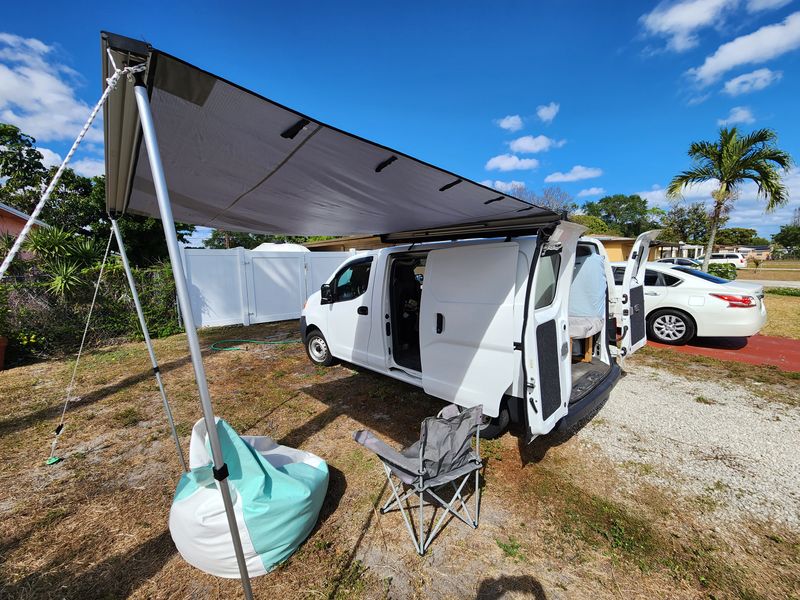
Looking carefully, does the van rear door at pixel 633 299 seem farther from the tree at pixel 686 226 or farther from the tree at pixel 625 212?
the tree at pixel 625 212

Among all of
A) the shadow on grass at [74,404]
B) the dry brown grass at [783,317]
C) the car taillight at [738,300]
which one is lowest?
the dry brown grass at [783,317]

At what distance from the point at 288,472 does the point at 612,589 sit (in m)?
1.96

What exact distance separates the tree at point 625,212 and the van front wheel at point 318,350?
50017 mm

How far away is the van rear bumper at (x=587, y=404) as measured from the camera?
2.71 meters

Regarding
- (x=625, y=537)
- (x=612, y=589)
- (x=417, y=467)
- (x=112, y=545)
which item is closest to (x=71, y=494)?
(x=112, y=545)

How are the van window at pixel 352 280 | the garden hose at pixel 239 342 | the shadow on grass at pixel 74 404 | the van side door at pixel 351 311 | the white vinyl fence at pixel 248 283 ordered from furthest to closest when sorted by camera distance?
the white vinyl fence at pixel 248 283 < the garden hose at pixel 239 342 < the van window at pixel 352 280 < the van side door at pixel 351 311 < the shadow on grass at pixel 74 404

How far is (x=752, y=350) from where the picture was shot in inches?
228

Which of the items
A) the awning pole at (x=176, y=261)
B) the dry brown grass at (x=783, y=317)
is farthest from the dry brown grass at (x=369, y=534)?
the dry brown grass at (x=783, y=317)

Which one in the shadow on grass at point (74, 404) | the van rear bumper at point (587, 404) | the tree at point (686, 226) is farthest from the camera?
the tree at point (686, 226)

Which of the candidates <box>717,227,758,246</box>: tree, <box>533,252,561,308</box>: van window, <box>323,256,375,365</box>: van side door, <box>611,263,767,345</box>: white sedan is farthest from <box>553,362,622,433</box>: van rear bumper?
<box>717,227,758,246</box>: tree

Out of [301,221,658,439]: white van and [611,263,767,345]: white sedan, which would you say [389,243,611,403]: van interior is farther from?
[611,263,767,345]: white sedan

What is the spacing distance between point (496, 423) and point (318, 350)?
10.9ft

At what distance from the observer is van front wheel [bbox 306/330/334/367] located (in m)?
5.29

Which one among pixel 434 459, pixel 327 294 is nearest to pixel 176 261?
pixel 434 459
